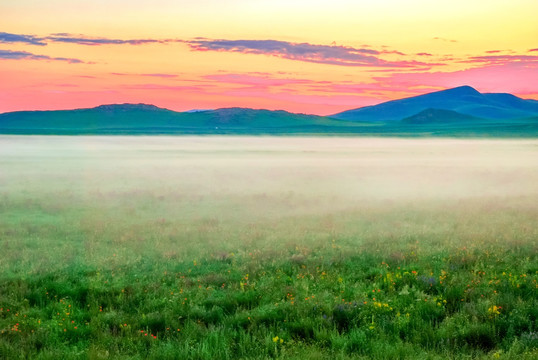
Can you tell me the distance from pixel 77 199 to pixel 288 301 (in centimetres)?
2271

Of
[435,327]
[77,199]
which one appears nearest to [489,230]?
[435,327]

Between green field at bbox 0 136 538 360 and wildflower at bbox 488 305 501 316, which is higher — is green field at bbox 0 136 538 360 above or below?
below

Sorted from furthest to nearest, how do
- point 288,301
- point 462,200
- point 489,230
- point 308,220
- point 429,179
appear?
point 429,179, point 462,200, point 308,220, point 489,230, point 288,301

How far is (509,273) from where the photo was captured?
1209 cm

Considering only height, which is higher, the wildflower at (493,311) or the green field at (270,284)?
the wildflower at (493,311)

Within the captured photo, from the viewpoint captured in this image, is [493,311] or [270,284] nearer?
[493,311]

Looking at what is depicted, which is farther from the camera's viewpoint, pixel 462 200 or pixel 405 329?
pixel 462 200

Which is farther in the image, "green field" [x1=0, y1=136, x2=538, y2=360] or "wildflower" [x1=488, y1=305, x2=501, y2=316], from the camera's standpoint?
"wildflower" [x1=488, y1=305, x2=501, y2=316]

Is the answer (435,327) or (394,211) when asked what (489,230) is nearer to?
(394,211)

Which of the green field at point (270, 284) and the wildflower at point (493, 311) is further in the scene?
the wildflower at point (493, 311)

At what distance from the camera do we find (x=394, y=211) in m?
24.8

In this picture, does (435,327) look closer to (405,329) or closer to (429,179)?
(405,329)

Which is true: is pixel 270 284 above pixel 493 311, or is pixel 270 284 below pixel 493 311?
below

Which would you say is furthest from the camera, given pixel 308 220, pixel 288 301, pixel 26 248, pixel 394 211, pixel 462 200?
pixel 462 200
